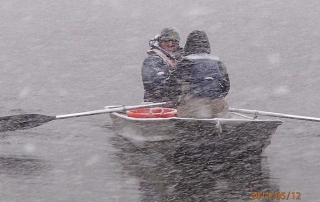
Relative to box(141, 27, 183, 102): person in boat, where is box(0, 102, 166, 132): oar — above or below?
below

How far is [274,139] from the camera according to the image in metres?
14.0

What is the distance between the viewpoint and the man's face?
543 inches

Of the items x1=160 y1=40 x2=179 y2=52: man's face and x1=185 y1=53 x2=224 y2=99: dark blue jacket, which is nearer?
x1=185 y1=53 x2=224 y2=99: dark blue jacket

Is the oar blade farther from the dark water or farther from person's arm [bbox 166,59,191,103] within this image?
person's arm [bbox 166,59,191,103]

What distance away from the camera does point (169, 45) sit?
45.4ft

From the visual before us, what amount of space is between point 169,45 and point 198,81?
2464mm

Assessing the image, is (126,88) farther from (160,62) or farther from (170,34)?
(170,34)

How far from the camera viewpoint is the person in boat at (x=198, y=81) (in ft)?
37.7

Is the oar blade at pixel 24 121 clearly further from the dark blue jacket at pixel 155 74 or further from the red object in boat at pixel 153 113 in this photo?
the dark blue jacket at pixel 155 74

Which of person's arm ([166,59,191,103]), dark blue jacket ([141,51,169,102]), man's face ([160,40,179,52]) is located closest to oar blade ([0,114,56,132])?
dark blue jacket ([141,51,169,102])

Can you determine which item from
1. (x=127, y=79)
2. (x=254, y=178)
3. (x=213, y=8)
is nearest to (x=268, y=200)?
(x=254, y=178)

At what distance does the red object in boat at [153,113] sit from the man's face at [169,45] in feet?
4.08

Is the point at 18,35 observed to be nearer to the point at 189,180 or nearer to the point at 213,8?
the point at 213,8
